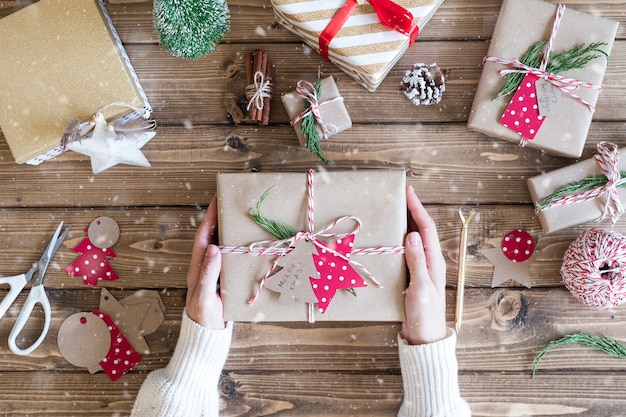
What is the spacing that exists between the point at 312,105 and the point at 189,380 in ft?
2.53

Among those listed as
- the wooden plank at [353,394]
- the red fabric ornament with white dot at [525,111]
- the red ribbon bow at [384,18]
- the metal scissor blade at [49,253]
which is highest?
the red ribbon bow at [384,18]

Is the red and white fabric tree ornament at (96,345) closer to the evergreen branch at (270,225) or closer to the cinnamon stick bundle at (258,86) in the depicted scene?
the evergreen branch at (270,225)

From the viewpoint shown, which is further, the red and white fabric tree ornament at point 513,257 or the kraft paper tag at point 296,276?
the red and white fabric tree ornament at point 513,257

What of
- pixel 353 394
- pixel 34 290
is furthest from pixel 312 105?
pixel 34 290

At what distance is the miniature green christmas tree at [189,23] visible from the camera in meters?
1.27

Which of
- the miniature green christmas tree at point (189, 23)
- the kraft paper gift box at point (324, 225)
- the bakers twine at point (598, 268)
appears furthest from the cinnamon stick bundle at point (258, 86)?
the bakers twine at point (598, 268)

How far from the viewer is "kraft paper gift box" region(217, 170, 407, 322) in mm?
1310

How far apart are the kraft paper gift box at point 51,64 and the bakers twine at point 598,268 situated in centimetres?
125

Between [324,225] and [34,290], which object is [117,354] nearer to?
[34,290]

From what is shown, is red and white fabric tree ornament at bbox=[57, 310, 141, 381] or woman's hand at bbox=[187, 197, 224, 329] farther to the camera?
red and white fabric tree ornament at bbox=[57, 310, 141, 381]

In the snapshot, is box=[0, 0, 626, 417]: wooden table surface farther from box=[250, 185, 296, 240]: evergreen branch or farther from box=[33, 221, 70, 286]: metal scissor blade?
box=[250, 185, 296, 240]: evergreen branch

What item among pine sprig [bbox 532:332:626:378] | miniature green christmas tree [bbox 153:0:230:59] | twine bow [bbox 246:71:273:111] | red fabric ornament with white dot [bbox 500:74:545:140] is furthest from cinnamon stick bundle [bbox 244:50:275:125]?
pine sprig [bbox 532:332:626:378]

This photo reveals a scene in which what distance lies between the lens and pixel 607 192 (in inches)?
55.0

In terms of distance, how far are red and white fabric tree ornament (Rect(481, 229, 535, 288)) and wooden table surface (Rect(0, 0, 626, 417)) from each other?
24 millimetres
